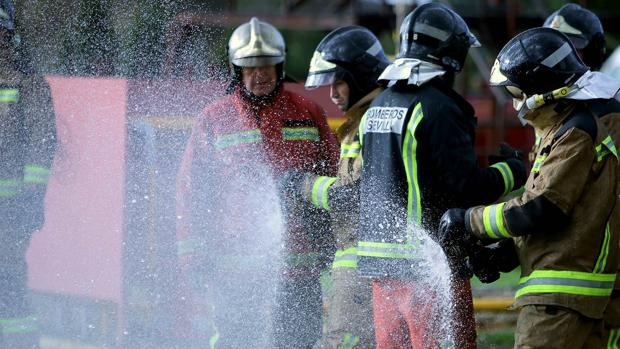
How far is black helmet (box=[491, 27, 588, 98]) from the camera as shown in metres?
4.34

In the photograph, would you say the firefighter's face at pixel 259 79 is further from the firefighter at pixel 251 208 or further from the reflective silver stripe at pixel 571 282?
the reflective silver stripe at pixel 571 282

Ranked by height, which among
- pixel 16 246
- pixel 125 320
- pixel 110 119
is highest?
pixel 110 119

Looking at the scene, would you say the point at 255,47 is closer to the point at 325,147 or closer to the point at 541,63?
the point at 325,147

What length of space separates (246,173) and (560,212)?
6.76 feet

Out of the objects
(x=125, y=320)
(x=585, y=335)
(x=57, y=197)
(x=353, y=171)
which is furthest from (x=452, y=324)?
(x=57, y=197)

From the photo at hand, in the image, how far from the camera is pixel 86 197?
6699 mm

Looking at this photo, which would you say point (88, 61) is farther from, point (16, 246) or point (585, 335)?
point (585, 335)

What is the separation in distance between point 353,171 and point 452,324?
98cm

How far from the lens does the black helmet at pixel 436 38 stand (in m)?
4.92

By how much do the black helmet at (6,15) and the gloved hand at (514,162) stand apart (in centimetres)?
284

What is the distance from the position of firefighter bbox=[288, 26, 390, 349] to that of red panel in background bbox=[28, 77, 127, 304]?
160 centimetres

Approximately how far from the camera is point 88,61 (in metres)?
7.30

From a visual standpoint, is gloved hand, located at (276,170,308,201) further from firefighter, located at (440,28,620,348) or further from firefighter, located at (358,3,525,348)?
firefighter, located at (440,28,620,348)

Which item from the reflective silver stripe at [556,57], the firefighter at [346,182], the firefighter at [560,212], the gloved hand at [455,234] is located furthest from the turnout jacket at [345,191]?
the reflective silver stripe at [556,57]
